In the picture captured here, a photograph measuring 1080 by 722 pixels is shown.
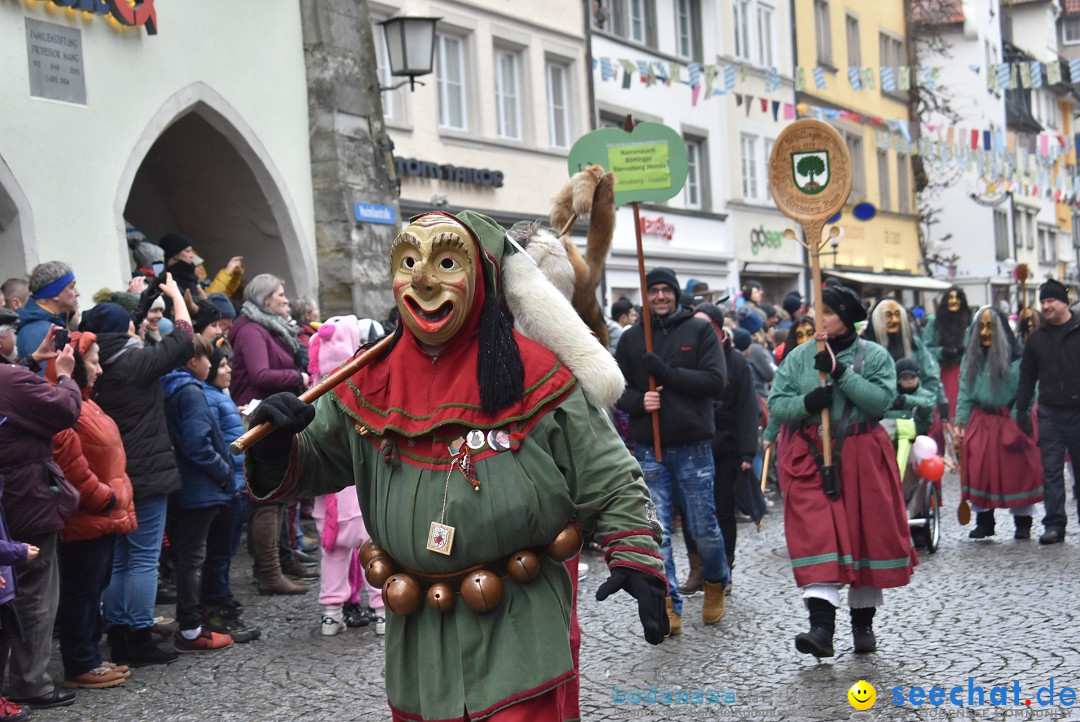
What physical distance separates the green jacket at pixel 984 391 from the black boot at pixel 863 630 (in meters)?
4.53

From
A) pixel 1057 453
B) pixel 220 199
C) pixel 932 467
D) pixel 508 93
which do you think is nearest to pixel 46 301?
pixel 932 467

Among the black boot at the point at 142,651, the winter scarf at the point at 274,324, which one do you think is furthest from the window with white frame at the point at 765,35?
the black boot at the point at 142,651

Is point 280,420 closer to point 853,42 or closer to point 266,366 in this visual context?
point 266,366

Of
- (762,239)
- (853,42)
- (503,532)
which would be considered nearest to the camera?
(503,532)

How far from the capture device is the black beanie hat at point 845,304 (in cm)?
708

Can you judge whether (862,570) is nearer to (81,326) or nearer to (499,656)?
(499,656)

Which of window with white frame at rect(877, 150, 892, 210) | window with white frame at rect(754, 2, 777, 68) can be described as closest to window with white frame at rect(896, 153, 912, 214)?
window with white frame at rect(877, 150, 892, 210)

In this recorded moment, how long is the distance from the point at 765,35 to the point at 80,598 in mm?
25320

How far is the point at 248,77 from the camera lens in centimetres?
1301

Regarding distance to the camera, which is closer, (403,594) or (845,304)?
(403,594)

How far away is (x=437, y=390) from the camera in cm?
392

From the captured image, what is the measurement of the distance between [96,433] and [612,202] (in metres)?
2.94

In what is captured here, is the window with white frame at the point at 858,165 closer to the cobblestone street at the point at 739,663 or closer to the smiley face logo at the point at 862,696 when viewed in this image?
the cobblestone street at the point at 739,663

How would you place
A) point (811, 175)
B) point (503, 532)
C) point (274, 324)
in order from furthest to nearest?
point (274, 324) < point (811, 175) < point (503, 532)
